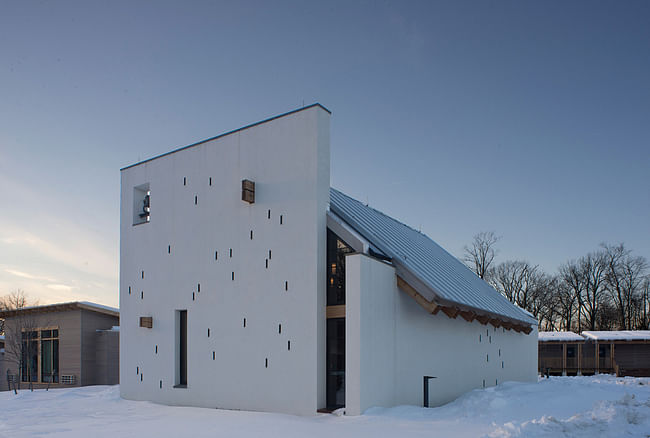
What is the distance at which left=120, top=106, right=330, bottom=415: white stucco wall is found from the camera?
11.5m

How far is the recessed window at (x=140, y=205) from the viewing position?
15.9 m

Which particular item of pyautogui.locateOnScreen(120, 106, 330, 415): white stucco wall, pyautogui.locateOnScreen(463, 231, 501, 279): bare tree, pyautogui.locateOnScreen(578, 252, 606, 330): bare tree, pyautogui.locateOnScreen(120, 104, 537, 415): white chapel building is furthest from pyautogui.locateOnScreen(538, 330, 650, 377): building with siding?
pyautogui.locateOnScreen(120, 106, 330, 415): white stucco wall

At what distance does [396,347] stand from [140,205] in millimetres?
9423

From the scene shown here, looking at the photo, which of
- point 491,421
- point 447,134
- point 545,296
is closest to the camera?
point 491,421

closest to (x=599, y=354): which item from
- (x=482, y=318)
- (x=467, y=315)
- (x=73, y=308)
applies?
(x=482, y=318)

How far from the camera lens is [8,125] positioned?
15.9 meters

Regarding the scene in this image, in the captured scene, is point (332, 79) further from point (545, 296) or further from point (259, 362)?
point (545, 296)

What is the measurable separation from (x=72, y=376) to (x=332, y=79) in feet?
58.3

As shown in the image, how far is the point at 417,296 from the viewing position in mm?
11641

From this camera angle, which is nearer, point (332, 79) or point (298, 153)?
point (298, 153)

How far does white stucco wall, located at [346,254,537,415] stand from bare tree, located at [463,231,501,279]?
26882mm

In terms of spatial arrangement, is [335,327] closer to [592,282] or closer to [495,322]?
[495,322]

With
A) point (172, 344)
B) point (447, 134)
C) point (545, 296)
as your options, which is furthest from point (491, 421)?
point (545, 296)

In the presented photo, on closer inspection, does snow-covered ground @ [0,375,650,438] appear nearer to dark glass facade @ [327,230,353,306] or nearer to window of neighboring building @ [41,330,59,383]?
dark glass facade @ [327,230,353,306]
